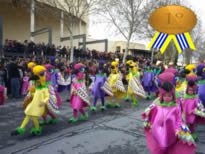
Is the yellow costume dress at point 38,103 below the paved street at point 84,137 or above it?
above

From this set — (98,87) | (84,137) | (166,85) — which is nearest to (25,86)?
(98,87)

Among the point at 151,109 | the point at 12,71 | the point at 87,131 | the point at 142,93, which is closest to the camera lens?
the point at 151,109

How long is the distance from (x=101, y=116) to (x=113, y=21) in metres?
Result: 14.0

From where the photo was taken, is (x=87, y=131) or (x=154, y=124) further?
(x=87, y=131)

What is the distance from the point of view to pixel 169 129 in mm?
2928

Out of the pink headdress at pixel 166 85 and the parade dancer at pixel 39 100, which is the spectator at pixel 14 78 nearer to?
the parade dancer at pixel 39 100

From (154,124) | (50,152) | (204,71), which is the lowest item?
(50,152)

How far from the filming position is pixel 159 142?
9.62 feet

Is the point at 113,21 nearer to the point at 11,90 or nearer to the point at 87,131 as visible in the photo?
the point at 11,90

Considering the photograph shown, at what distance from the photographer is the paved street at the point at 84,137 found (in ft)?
12.9

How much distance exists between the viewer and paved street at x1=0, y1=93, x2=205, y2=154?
155 inches

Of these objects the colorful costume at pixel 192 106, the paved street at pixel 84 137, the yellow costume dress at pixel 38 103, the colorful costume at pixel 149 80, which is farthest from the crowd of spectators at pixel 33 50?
the colorful costume at pixel 192 106

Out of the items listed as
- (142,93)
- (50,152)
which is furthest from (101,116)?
(50,152)

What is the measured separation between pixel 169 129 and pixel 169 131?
0.03 meters
